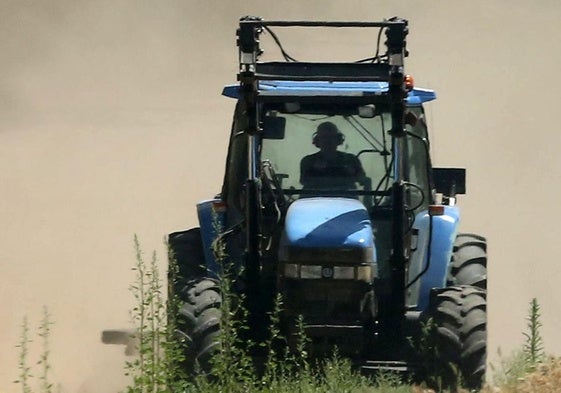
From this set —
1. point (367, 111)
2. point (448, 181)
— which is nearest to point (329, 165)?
point (367, 111)

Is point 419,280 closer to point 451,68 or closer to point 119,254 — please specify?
point 119,254

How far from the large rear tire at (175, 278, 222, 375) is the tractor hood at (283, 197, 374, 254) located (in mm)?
566

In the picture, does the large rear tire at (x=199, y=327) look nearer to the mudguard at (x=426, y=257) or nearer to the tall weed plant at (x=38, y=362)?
the tall weed plant at (x=38, y=362)

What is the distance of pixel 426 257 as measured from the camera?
30.6 feet

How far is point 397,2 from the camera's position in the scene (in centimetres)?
2928

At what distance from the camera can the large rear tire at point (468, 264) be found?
371 inches

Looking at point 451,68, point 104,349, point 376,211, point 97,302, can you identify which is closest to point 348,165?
point 376,211

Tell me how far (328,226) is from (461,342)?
1.00 meters

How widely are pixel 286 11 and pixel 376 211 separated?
20.9 meters

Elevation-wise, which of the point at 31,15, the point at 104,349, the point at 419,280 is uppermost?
the point at 31,15

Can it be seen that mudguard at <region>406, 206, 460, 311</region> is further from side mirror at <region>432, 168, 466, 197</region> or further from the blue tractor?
side mirror at <region>432, 168, 466, 197</region>

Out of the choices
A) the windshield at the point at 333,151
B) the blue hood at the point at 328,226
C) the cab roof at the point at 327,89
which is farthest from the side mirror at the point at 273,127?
the blue hood at the point at 328,226

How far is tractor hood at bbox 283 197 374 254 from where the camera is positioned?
8562 mm

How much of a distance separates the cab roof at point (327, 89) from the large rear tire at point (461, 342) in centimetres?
140
